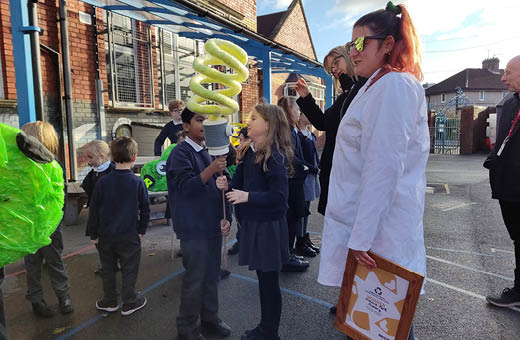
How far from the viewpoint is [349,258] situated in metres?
1.52

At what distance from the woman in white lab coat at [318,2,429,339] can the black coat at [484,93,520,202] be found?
185cm

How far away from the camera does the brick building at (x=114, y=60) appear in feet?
20.7

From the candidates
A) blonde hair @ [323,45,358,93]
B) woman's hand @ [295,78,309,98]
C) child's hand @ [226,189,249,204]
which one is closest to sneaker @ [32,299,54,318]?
child's hand @ [226,189,249,204]

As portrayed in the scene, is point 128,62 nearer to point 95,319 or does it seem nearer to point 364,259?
point 95,319

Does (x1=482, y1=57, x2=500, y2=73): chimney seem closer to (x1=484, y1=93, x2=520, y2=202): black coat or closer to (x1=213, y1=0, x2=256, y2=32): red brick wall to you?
(x1=213, y1=0, x2=256, y2=32): red brick wall

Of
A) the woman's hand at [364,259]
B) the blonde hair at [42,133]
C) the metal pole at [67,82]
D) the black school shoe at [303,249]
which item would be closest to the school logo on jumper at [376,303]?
the woman's hand at [364,259]

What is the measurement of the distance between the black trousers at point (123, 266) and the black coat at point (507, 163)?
3153mm

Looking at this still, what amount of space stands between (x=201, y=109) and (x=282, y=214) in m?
0.94

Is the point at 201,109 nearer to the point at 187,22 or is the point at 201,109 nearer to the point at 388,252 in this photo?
the point at 388,252

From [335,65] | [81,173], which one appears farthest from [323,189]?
[81,173]

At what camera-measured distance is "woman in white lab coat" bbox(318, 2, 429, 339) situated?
138 centimetres

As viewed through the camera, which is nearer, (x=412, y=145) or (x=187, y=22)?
(x=412, y=145)

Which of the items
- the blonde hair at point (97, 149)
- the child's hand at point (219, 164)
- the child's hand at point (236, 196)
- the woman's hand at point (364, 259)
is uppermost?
the blonde hair at point (97, 149)

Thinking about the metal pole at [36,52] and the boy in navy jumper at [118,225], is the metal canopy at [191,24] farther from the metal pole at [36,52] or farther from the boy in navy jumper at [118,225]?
the boy in navy jumper at [118,225]
